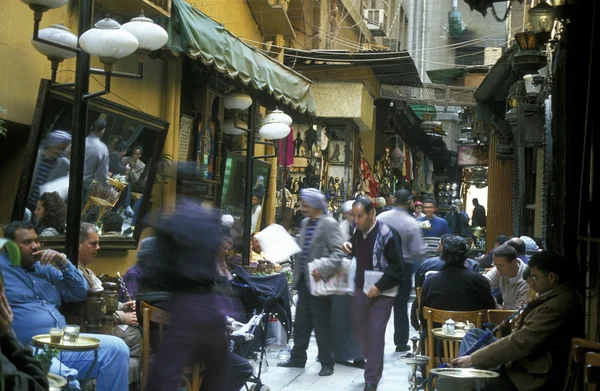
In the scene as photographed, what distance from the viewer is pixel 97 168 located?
33.1 ft

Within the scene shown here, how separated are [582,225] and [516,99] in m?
7.88

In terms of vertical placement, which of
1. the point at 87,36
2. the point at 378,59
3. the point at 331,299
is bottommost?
the point at 331,299

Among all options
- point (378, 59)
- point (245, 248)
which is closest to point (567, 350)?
point (245, 248)

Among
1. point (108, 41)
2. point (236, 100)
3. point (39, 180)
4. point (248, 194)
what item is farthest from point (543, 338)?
point (236, 100)

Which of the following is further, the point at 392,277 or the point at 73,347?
the point at 392,277

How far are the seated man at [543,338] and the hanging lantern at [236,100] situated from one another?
321 inches

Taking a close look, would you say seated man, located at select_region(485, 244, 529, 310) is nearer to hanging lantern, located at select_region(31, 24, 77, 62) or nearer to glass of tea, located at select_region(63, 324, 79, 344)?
hanging lantern, located at select_region(31, 24, 77, 62)

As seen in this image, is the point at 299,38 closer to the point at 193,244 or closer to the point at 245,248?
the point at 245,248

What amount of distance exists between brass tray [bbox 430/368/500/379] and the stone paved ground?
128 inches

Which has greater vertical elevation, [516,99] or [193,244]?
[516,99]

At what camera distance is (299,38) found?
21281 mm

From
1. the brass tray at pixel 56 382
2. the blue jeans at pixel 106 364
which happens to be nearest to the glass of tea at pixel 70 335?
the blue jeans at pixel 106 364

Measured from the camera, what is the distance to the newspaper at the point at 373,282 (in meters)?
9.72

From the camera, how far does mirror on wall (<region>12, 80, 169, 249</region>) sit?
852 cm
